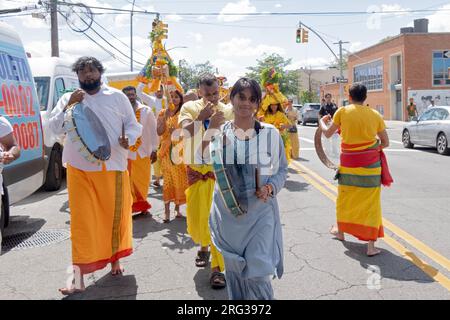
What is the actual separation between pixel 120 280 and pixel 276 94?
5825mm

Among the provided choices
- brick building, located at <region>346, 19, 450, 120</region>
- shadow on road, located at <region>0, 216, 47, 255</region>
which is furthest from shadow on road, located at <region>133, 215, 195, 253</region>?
brick building, located at <region>346, 19, 450, 120</region>

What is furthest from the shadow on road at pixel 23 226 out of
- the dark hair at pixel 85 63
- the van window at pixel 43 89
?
the van window at pixel 43 89

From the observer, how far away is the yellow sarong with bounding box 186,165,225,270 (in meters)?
4.73

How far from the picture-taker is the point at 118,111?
4539mm

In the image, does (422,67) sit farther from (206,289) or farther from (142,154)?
(206,289)

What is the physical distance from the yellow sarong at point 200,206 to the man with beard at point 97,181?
0.62 metres

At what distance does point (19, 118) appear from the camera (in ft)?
21.8

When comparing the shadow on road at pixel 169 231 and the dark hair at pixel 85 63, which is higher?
the dark hair at pixel 85 63

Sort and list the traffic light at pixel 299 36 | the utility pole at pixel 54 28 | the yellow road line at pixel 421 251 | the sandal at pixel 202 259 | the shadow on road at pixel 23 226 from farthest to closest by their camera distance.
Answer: the traffic light at pixel 299 36
the utility pole at pixel 54 28
the shadow on road at pixel 23 226
the sandal at pixel 202 259
the yellow road line at pixel 421 251

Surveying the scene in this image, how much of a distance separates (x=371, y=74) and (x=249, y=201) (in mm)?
46019

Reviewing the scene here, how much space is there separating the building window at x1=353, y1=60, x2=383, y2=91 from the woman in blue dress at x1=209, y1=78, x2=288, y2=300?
4287cm

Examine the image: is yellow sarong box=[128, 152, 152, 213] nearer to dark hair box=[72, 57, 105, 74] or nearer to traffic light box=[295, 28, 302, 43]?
dark hair box=[72, 57, 105, 74]

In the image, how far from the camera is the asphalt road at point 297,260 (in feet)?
14.3

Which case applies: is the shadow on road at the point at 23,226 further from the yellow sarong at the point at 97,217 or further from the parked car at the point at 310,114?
the parked car at the point at 310,114
